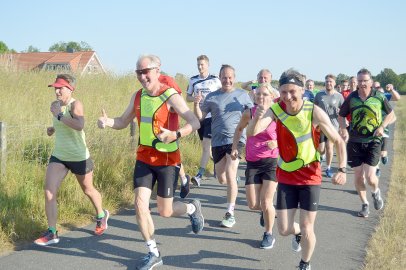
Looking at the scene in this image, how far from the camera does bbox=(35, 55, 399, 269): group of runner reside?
4.76 metres

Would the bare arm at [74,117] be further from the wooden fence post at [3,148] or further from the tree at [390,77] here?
the tree at [390,77]

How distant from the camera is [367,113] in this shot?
733 centimetres

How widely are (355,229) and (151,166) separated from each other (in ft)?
10.6

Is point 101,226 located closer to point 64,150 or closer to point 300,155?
point 64,150

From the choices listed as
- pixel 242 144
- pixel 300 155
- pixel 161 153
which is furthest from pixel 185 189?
pixel 300 155

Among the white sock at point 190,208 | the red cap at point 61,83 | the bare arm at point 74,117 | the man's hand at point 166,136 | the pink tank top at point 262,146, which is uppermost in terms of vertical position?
the red cap at point 61,83

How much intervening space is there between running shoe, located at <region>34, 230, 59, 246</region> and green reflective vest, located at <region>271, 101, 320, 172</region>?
279cm

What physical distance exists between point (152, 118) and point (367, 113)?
3794 millimetres

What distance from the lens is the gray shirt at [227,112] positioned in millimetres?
6914

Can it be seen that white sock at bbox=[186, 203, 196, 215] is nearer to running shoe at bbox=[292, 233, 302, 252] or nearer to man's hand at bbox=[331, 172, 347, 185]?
running shoe at bbox=[292, 233, 302, 252]

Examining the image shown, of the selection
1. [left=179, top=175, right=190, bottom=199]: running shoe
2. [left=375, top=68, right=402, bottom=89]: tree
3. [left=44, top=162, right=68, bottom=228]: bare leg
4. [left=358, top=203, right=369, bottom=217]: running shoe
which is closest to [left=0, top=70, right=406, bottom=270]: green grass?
[left=358, top=203, right=369, bottom=217]: running shoe

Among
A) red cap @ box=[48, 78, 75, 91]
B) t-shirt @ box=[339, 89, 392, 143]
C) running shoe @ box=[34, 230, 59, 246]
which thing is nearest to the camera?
running shoe @ box=[34, 230, 59, 246]

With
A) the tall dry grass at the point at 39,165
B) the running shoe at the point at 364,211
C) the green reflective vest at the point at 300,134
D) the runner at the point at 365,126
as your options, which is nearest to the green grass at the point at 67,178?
the tall dry grass at the point at 39,165

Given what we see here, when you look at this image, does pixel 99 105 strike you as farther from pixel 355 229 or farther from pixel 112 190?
pixel 355 229
